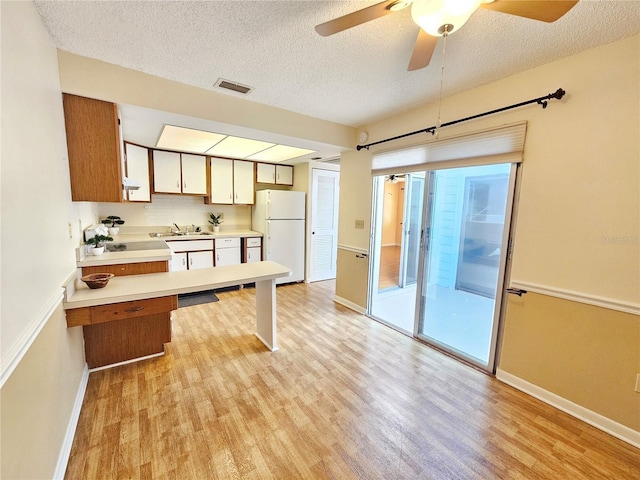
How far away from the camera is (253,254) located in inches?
185

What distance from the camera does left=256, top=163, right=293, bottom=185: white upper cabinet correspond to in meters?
4.93

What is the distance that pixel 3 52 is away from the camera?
1.03 m

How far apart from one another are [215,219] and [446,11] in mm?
4420

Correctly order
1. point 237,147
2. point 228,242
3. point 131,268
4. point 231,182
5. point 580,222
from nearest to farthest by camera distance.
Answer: point 580,222 → point 131,268 → point 237,147 → point 228,242 → point 231,182

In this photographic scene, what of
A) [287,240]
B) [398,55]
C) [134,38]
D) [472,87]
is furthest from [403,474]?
[287,240]

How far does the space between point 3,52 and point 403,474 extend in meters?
2.57

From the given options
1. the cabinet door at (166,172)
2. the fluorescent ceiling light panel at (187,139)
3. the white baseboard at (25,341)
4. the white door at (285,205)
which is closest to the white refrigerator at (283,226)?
the white door at (285,205)

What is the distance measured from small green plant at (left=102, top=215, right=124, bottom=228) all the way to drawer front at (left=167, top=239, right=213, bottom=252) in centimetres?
74

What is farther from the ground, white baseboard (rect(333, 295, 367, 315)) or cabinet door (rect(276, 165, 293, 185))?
cabinet door (rect(276, 165, 293, 185))

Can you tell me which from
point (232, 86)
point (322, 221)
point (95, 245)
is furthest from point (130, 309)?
point (322, 221)

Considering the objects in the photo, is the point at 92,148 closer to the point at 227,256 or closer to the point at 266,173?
the point at 227,256

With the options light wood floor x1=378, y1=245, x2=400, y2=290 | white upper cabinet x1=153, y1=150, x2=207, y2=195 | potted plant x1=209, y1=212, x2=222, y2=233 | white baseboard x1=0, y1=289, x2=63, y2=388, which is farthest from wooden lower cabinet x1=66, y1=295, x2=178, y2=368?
light wood floor x1=378, y1=245, x2=400, y2=290

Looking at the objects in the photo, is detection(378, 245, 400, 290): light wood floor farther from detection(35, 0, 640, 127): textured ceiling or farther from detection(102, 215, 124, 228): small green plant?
detection(102, 215, 124, 228): small green plant

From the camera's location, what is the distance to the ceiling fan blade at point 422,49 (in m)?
1.34
